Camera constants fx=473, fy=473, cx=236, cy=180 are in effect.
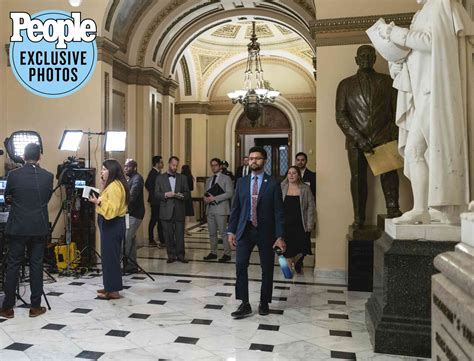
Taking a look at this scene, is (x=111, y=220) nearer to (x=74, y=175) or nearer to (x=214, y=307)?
(x=214, y=307)

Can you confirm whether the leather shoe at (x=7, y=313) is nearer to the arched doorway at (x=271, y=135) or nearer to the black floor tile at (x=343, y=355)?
the black floor tile at (x=343, y=355)

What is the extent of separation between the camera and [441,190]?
3.16 metres

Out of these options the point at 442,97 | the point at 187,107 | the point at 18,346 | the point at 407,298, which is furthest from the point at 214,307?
the point at 187,107

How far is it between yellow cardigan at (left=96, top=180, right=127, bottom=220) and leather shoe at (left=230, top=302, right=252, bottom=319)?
5.07ft

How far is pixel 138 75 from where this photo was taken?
28.2ft

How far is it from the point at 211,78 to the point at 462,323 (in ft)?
45.2

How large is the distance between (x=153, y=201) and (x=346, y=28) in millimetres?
4451

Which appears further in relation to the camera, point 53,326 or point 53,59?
point 53,59

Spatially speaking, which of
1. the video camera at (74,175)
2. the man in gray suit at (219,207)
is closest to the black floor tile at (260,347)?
the video camera at (74,175)

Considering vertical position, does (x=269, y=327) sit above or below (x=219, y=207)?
below

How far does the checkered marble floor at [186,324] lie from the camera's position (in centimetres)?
342

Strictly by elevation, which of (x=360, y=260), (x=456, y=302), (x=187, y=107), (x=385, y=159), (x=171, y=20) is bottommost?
(x=360, y=260)

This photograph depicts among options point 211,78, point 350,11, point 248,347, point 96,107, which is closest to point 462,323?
point 248,347

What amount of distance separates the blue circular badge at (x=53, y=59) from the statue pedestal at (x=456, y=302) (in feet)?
20.5
